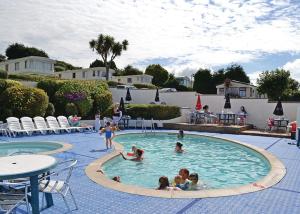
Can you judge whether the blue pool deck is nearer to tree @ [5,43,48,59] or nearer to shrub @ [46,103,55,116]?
shrub @ [46,103,55,116]

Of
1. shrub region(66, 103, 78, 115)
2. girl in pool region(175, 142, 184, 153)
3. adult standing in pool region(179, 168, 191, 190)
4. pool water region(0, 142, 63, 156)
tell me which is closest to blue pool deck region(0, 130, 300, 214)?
adult standing in pool region(179, 168, 191, 190)

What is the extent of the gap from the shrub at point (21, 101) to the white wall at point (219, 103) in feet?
29.4

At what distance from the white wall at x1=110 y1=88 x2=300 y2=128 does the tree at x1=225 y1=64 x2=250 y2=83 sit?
33193 millimetres

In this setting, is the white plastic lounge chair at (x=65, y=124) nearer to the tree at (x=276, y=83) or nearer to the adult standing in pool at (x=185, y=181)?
the adult standing in pool at (x=185, y=181)

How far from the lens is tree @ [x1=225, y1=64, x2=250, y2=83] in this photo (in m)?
56.3

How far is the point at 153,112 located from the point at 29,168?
17182 mm

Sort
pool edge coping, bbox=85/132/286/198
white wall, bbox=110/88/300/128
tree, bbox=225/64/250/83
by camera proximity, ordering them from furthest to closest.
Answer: tree, bbox=225/64/250/83 < white wall, bbox=110/88/300/128 < pool edge coping, bbox=85/132/286/198

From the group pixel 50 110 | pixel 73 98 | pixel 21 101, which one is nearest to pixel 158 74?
pixel 73 98

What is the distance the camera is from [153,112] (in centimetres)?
2159

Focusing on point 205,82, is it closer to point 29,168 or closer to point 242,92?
point 242,92

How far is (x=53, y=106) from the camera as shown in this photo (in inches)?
778

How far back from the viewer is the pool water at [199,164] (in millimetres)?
9500

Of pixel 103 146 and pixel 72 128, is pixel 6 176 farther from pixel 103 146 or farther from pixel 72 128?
pixel 72 128

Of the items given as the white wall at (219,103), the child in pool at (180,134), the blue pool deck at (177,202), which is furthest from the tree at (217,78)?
the blue pool deck at (177,202)
